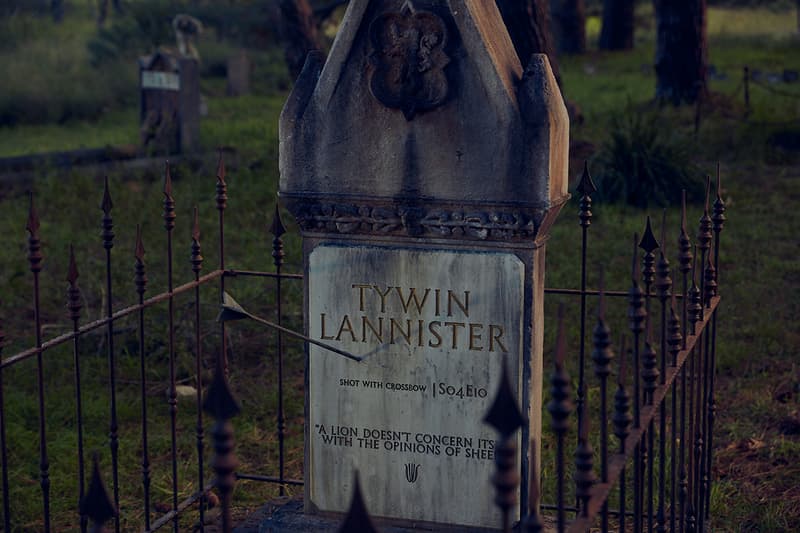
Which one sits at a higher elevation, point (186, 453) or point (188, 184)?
point (188, 184)

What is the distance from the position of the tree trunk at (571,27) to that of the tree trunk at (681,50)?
33.1ft

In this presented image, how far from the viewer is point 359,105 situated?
3836 millimetres

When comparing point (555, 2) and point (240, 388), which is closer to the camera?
point (240, 388)

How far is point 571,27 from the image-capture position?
25.9 m

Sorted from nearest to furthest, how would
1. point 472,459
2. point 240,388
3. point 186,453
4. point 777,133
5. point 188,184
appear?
point 472,459 < point 186,453 < point 240,388 < point 188,184 < point 777,133

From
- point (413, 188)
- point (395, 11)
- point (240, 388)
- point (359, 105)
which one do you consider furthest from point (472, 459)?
point (240, 388)

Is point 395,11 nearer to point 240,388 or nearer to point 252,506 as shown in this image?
point 252,506

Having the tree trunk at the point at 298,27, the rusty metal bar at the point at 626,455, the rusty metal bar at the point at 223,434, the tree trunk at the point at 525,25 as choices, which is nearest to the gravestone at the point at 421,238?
the rusty metal bar at the point at 626,455

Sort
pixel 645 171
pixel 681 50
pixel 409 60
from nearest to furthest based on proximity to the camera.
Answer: pixel 409 60, pixel 645 171, pixel 681 50

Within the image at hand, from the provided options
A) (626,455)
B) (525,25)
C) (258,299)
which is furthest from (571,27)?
(626,455)

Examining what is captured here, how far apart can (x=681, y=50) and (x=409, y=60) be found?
12.5 m

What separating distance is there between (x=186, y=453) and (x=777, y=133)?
30.5 ft

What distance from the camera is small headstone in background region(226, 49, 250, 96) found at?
1984cm

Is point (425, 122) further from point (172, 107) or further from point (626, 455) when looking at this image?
point (172, 107)
